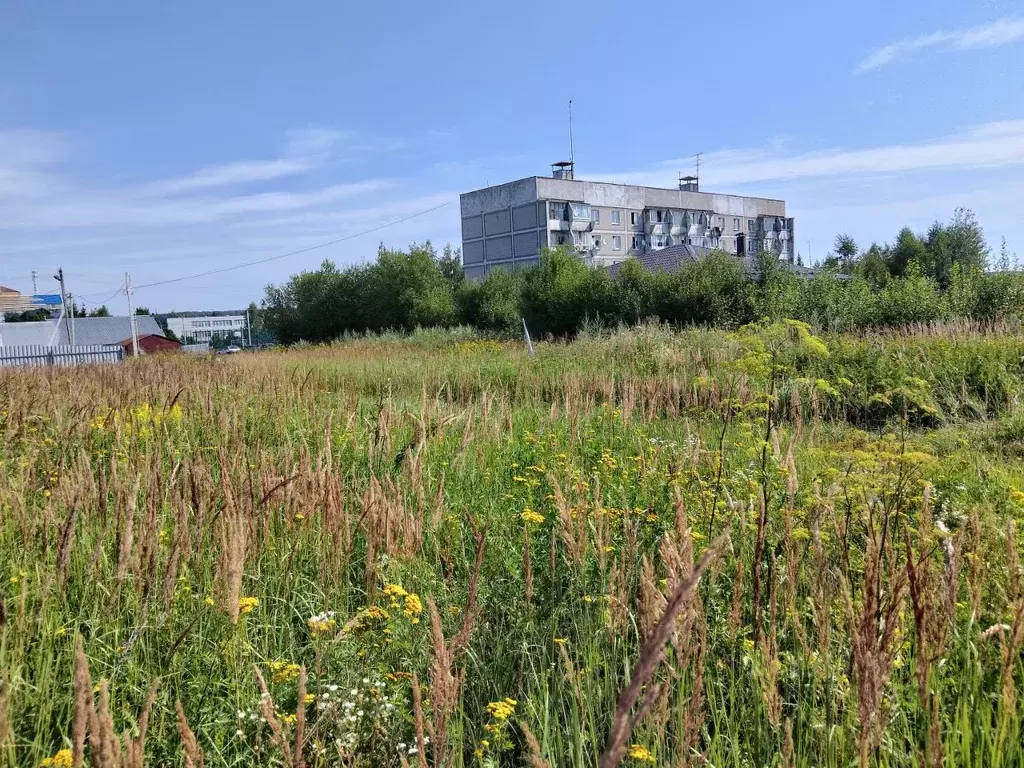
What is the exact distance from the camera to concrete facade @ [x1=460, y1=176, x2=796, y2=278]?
192 feet

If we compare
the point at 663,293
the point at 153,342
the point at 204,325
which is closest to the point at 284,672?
the point at 663,293

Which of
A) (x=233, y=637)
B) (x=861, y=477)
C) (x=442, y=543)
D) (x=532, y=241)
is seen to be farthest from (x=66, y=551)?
(x=532, y=241)

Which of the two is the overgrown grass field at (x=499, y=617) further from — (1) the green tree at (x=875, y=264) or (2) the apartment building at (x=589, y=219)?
(2) the apartment building at (x=589, y=219)

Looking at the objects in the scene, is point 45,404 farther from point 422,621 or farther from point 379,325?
point 379,325

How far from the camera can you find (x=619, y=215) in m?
65.9

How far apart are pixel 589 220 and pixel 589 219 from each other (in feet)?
0.28

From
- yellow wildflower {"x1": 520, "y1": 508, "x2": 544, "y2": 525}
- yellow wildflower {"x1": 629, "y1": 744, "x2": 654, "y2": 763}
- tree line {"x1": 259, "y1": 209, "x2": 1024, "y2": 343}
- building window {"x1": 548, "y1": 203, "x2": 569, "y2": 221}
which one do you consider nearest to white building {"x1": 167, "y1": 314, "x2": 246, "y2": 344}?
tree line {"x1": 259, "y1": 209, "x2": 1024, "y2": 343}

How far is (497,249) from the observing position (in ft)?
204

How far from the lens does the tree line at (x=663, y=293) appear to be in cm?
1736

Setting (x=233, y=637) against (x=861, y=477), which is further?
(x=861, y=477)

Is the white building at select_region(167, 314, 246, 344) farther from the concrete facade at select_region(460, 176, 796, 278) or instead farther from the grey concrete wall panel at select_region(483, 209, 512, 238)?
the concrete facade at select_region(460, 176, 796, 278)

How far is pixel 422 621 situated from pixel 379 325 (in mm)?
45352

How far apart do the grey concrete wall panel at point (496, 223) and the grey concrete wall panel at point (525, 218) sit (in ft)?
2.87

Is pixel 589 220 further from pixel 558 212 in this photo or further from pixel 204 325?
pixel 204 325
